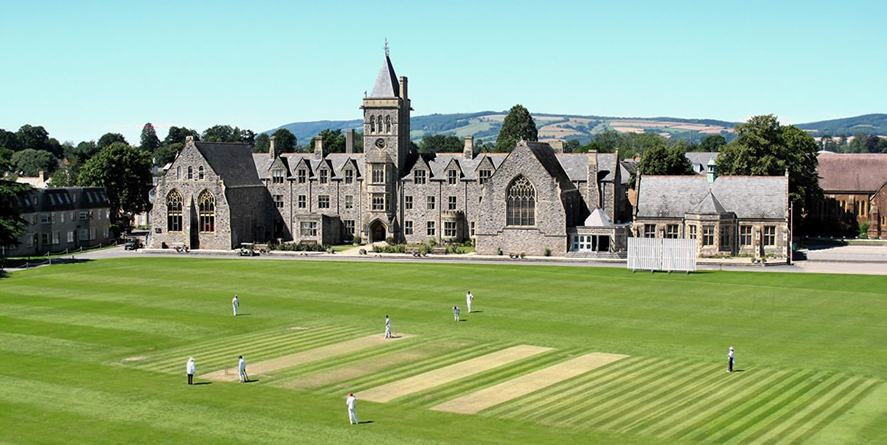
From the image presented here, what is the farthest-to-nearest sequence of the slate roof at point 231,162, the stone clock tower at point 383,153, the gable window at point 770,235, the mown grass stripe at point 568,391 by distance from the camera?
the stone clock tower at point 383,153
the slate roof at point 231,162
the gable window at point 770,235
the mown grass stripe at point 568,391

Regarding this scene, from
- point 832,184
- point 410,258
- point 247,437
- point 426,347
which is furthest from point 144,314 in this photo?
point 832,184

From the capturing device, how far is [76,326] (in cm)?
5616

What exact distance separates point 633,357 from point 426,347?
10518 millimetres

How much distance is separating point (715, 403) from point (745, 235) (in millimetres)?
52921

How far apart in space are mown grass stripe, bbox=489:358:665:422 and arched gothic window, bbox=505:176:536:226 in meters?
46.5

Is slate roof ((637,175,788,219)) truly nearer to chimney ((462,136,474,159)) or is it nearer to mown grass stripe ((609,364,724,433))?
chimney ((462,136,474,159))

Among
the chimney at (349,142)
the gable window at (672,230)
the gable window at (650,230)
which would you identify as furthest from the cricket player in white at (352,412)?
the chimney at (349,142)

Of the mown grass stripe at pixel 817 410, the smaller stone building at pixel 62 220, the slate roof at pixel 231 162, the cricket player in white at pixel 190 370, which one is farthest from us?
the slate roof at pixel 231 162

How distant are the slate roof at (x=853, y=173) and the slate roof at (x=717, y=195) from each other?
90.2 ft

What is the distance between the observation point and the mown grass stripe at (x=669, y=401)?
1412 inches

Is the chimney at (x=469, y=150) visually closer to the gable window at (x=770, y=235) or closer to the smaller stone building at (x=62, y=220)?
the gable window at (x=770, y=235)

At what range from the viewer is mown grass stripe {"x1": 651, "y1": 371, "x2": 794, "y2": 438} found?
3534cm

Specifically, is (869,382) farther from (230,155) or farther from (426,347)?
(230,155)

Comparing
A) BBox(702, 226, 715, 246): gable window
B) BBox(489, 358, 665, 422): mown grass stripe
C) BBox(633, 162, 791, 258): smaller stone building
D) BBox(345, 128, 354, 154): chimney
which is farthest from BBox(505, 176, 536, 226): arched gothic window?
BBox(489, 358, 665, 422): mown grass stripe
